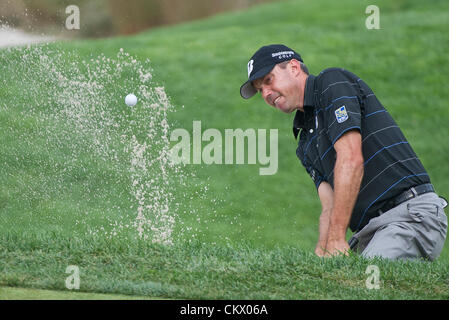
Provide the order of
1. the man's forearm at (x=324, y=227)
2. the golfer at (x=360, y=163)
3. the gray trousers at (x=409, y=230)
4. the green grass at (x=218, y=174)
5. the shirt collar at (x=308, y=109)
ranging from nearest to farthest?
the green grass at (x=218, y=174) < the golfer at (x=360, y=163) < the gray trousers at (x=409, y=230) < the shirt collar at (x=308, y=109) < the man's forearm at (x=324, y=227)

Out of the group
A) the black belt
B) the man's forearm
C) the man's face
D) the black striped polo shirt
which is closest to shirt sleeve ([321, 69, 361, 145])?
the black striped polo shirt

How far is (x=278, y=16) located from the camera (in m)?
16.0

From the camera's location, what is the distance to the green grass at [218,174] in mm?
3941

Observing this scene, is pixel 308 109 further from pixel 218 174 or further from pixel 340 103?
pixel 218 174

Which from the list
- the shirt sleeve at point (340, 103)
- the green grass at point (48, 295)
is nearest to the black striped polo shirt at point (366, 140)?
the shirt sleeve at point (340, 103)

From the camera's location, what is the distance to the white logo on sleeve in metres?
4.24

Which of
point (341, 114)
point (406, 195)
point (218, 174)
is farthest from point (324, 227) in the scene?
point (218, 174)

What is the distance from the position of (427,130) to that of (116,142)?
16.3ft

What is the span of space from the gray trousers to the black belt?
3cm

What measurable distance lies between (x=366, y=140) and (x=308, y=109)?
44 cm

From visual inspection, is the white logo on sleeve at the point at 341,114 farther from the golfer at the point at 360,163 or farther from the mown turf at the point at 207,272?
the mown turf at the point at 207,272

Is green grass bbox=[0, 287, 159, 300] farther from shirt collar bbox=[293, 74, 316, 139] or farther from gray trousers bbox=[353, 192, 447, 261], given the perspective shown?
shirt collar bbox=[293, 74, 316, 139]

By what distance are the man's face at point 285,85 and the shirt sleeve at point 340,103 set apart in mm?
249
